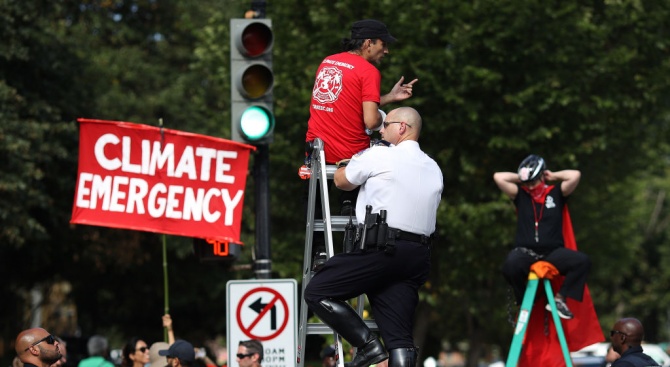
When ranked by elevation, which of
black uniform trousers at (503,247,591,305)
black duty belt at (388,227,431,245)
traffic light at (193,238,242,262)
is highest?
black duty belt at (388,227,431,245)

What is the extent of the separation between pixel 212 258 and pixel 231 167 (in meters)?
0.96

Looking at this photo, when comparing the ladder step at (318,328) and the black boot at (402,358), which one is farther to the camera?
the ladder step at (318,328)

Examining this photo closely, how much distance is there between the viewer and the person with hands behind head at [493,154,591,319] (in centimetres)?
1059

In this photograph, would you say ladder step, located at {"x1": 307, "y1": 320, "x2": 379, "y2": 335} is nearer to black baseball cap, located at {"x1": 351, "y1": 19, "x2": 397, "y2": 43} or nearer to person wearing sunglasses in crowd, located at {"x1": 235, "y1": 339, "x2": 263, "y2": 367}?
black baseball cap, located at {"x1": 351, "y1": 19, "x2": 397, "y2": 43}

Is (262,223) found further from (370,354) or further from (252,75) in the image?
(370,354)

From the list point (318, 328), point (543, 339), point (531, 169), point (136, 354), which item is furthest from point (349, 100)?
point (136, 354)

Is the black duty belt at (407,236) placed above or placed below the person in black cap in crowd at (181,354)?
above

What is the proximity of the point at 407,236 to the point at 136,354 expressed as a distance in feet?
22.3

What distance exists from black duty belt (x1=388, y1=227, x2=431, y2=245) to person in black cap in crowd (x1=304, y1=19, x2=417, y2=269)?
0.85 metres

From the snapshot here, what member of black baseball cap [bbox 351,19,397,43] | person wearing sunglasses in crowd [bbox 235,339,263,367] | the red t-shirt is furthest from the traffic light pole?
black baseball cap [bbox 351,19,397,43]

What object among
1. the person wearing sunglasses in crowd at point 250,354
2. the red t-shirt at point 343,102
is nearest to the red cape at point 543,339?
the person wearing sunglasses in crowd at point 250,354

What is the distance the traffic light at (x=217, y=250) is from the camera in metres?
12.2

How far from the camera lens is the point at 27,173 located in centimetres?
2350

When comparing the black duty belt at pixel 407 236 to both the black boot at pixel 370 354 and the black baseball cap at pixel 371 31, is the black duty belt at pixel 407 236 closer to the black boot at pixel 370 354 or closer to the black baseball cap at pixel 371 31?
the black boot at pixel 370 354
